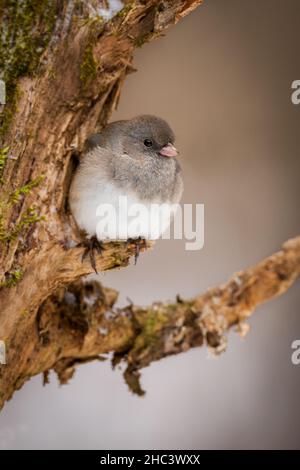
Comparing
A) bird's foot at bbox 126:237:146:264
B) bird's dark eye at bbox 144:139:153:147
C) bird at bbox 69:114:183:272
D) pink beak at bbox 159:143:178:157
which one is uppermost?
bird's dark eye at bbox 144:139:153:147

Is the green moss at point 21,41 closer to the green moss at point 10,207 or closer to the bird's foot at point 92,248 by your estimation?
the green moss at point 10,207

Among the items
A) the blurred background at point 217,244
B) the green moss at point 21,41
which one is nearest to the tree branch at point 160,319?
the blurred background at point 217,244

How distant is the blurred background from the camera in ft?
7.94

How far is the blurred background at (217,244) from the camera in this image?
242 cm

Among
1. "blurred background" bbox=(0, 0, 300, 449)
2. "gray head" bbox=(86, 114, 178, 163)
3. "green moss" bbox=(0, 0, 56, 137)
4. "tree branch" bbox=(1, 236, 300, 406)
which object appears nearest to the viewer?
"green moss" bbox=(0, 0, 56, 137)

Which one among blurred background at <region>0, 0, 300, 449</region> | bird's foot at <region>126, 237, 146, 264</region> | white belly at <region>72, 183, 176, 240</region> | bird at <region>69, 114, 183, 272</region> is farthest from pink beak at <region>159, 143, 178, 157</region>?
blurred background at <region>0, 0, 300, 449</region>

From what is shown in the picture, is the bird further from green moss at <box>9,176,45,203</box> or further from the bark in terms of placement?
green moss at <box>9,176,45,203</box>

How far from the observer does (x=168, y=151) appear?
1.74 meters

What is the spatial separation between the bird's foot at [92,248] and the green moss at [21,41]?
1.38ft

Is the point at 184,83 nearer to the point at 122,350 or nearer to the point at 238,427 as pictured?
the point at 122,350

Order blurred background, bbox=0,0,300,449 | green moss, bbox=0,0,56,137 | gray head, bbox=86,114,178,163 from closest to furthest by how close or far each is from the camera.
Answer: green moss, bbox=0,0,56,137
gray head, bbox=86,114,178,163
blurred background, bbox=0,0,300,449

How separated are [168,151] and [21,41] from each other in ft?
1.92

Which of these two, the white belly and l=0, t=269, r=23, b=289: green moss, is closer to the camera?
l=0, t=269, r=23, b=289: green moss

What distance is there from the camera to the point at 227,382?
255 centimetres
